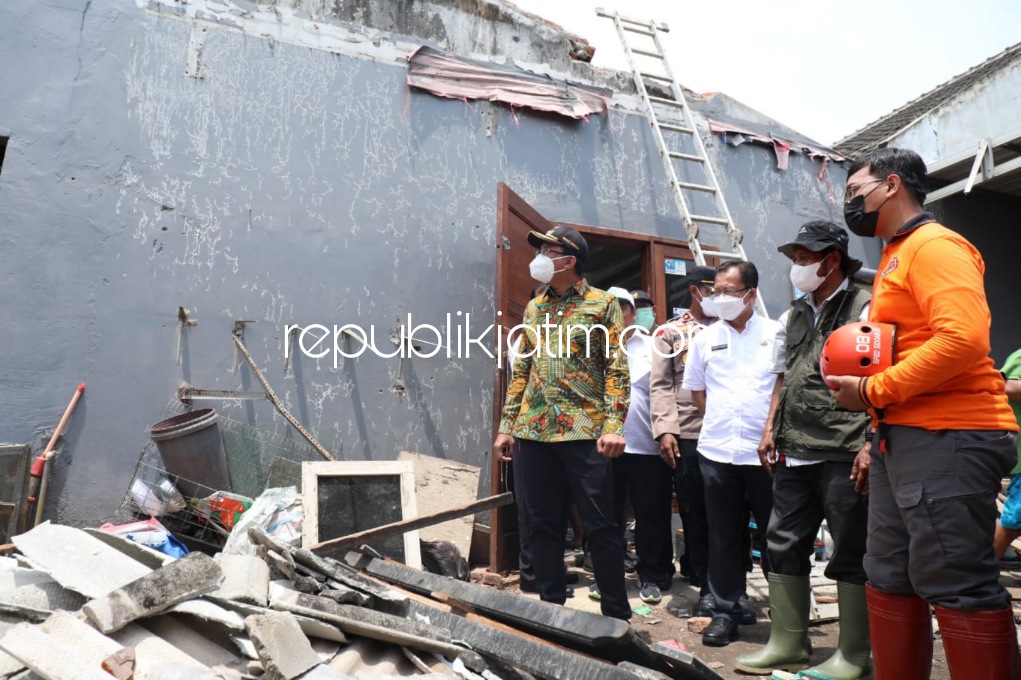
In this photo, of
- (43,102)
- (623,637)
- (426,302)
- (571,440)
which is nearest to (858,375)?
(623,637)

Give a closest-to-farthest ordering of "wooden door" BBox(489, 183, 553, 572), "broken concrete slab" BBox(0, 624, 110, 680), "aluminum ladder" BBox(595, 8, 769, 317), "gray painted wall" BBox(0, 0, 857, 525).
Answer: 1. "broken concrete slab" BBox(0, 624, 110, 680)
2. "wooden door" BBox(489, 183, 553, 572)
3. "gray painted wall" BBox(0, 0, 857, 525)
4. "aluminum ladder" BBox(595, 8, 769, 317)

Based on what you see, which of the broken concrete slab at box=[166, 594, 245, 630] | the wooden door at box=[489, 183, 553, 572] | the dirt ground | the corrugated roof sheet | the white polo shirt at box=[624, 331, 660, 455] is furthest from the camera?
the corrugated roof sheet

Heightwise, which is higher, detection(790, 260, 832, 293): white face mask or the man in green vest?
detection(790, 260, 832, 293): white face mask

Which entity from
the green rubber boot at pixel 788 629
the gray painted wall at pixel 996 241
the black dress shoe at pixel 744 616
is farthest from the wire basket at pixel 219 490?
the gray painted wall at pixel 996 241

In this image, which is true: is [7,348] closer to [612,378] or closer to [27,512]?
[27,512]

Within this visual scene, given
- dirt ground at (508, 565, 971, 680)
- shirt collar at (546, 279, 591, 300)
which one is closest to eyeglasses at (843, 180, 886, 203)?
shirt collar at (546, 279, 591, 300)

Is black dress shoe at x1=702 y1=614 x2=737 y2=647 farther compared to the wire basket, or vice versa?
the wire basket

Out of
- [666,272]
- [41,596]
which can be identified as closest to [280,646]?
[41,596]

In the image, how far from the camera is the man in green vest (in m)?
2.60

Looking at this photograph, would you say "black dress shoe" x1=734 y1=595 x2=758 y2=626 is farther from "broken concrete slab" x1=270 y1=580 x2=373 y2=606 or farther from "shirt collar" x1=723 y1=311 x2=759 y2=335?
"broken concrete slab" x1=270 y1=580 x2=373 y2=606

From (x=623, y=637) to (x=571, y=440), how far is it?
0.93 meters

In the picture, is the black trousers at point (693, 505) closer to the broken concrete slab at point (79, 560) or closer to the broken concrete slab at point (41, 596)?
the broken concrete slab at point (79, 560)

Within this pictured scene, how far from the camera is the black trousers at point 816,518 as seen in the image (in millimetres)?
2584

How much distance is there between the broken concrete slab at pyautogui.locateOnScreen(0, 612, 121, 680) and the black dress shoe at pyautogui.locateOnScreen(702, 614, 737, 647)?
230 cm
